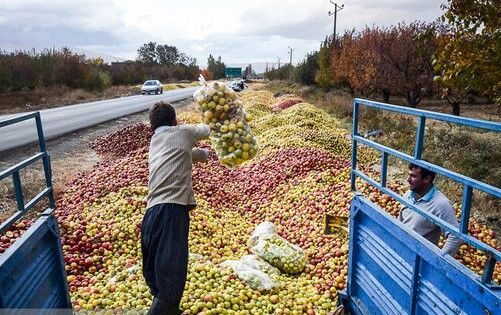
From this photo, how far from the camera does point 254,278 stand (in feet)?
15.1

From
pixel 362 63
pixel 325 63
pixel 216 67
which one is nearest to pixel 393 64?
pixel 362 63

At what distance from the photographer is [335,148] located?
36.7ft

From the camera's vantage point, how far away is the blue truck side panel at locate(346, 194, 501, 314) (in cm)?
228

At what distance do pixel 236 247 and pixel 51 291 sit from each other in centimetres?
312

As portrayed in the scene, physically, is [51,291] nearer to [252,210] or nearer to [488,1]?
[252,210]

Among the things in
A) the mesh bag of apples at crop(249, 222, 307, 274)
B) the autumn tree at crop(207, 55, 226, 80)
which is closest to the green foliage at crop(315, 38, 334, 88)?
the mesh bag of apples at crop(249, 222, 307, 274)

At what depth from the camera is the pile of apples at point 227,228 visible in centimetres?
434

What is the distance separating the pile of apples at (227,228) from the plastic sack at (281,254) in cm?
11

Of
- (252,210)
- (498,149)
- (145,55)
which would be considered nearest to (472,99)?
(498,149)

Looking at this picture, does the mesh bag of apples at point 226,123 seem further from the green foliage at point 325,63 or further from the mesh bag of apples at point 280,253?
the green foliage at point 325,63

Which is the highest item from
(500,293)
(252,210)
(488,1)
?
(488,1)

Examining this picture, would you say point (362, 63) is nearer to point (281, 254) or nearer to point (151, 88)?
point (281, 254)

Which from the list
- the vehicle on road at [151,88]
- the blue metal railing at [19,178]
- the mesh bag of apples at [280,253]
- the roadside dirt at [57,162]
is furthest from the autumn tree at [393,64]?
the vehicle on road at [151,88]

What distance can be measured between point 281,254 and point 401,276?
2.34m
